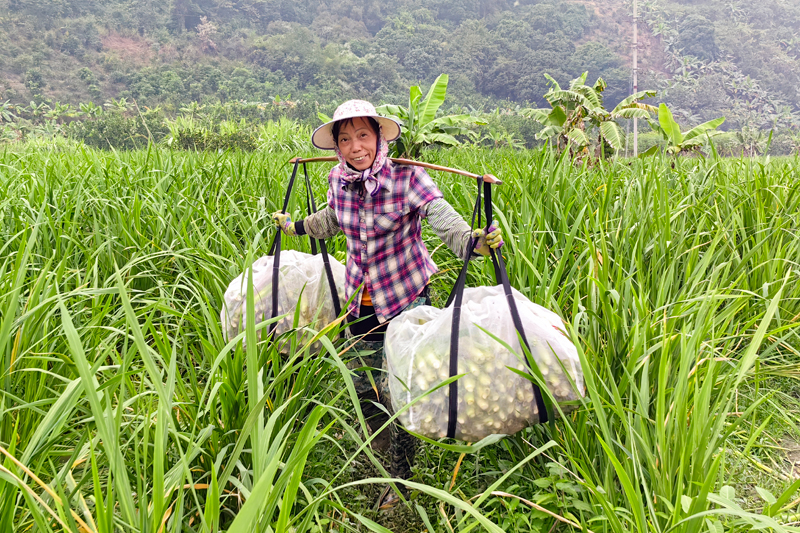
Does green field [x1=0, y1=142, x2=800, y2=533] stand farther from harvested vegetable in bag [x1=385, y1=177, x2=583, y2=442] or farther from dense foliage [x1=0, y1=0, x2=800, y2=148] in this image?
dense foliage [x1=0, y1=0, x2=800, y2=148]

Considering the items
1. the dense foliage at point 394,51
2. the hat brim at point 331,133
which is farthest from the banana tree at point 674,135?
the dense foliage at point 394,51

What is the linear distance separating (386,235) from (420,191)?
8.1 inches

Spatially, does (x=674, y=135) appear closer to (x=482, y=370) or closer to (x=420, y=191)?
(x=420, y=191)

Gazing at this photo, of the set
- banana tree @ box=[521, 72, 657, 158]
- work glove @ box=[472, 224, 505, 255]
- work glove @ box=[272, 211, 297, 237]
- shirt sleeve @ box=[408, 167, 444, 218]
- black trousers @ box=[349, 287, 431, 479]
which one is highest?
banana tree @ box=[521, 72, 657, 158]

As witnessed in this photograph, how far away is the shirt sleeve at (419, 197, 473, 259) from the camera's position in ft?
4.62

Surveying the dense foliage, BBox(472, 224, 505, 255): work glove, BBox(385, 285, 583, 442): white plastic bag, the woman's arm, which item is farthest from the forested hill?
BBox(385, 285, 583, 442): white plastic bag

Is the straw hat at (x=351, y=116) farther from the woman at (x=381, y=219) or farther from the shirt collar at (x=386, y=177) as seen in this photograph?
the shirt collar at (x=386, y=177)

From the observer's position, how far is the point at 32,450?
924 mm

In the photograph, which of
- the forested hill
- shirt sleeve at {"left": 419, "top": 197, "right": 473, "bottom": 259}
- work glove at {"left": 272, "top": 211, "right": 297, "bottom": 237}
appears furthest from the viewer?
the forested hill

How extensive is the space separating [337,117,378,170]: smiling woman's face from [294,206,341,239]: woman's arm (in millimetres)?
292

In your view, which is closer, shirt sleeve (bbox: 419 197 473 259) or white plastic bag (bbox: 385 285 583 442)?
white plastic bag (bbox: 385 285 583 442)

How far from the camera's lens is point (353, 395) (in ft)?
3.37

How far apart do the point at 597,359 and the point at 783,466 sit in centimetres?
74

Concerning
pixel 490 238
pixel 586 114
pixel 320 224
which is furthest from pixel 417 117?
pixel 490 238
